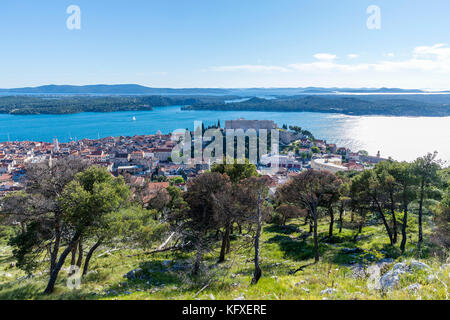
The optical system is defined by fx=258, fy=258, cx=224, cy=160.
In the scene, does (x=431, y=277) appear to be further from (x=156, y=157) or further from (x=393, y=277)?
(x=156, y=157)

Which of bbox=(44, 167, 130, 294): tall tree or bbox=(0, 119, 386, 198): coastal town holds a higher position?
bbox=(44, 167, 130, 294): tall tree

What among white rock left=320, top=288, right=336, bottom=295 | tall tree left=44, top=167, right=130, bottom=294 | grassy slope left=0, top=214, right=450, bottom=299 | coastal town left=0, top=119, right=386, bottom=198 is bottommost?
coastal town left=0, top=119, right=386, bottom=198

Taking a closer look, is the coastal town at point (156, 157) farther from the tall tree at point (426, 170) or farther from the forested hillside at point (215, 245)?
the tall tree at point (426, 170)

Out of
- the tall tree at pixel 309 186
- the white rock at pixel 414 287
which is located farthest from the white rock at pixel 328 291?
the tall tree at pixel 309 186

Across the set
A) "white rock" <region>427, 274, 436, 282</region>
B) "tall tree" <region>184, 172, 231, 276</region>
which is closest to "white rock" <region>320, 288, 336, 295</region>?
"white rock" <region>427, 274, 436, 282</region>

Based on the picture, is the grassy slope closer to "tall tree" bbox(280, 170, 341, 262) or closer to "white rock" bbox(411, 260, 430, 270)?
"white rock" bbox(411, 260, 430, 270)

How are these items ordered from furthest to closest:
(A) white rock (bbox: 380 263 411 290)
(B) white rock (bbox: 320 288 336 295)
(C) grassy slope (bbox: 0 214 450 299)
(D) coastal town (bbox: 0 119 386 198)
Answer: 1. (D) coastal town (bbox: 0 119 386 198)
2. (B) white rock (bbox: 320 288 336 295)
3. (C) grassy slope (bbox: 0 214 450 299)
4. (A) white rock (bbox: 380 263 411 290)
